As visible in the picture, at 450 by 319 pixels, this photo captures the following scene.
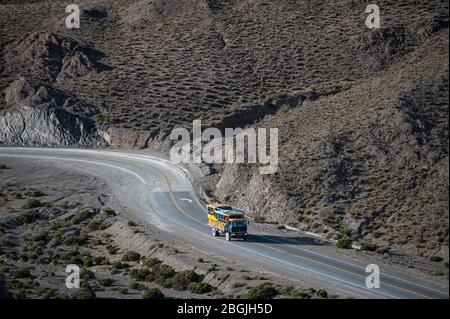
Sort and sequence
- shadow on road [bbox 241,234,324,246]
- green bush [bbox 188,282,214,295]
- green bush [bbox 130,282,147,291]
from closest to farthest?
green bush [bbox 188,282,214,295] < green bush [bbox 130,282,147,291] < shadow on road [bbox 241,234,324,246]

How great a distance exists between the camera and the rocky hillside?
49.4m

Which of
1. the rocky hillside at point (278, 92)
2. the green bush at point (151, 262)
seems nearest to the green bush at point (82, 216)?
the rocky hillside at point (278, 92)

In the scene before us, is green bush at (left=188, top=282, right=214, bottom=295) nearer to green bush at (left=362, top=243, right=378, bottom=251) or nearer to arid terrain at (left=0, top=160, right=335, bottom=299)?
arid terrain at (left=0, top=160, right=335, bottom=299)

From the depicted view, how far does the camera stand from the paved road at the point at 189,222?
129ft

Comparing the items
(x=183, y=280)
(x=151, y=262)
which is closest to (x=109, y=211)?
(x=151, y=262)

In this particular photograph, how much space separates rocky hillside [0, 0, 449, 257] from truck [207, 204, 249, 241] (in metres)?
5.84

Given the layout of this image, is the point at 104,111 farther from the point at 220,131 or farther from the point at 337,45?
the point at 337,45

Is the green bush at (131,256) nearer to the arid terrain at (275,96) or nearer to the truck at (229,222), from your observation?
the arid terrain at (275,96)

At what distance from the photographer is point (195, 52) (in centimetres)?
9238

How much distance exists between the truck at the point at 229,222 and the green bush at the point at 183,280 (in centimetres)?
619

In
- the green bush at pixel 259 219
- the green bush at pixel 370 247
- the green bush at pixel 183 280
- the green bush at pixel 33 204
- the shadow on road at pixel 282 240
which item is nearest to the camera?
the green bush at pixel 183 280

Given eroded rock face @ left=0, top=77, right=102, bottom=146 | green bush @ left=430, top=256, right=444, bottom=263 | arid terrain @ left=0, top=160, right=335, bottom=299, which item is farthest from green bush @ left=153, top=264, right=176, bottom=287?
eroded rock face @ left=0, top=77, right=102, bottom=146

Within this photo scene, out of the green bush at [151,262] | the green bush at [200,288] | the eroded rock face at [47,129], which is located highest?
the eroded rock face at [47,129]

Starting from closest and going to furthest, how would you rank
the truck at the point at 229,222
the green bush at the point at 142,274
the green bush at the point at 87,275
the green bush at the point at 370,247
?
the green bush at the point at 142,274 < the green bush at the point at 87,275 < the green bush at the point at 370,247 < the truck at the point at 229,222
